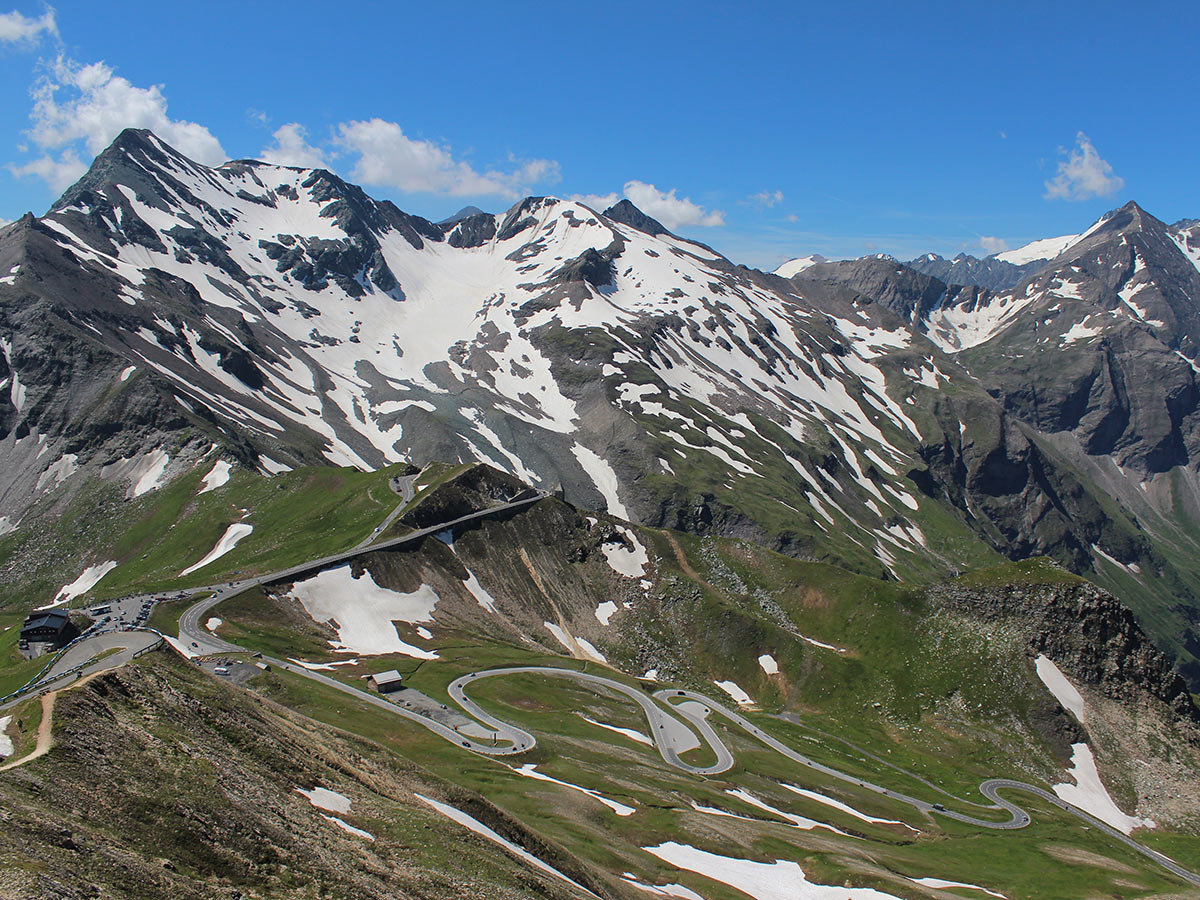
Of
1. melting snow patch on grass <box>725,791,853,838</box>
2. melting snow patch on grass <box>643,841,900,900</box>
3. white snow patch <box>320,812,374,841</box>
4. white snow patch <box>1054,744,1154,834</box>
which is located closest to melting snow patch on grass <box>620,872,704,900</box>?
melting snow patch on grass <box>643,841,900,900</box>

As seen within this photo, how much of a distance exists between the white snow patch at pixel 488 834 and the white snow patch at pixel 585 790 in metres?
22.5

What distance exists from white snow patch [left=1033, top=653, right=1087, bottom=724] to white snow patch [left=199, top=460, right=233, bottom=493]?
506 ft

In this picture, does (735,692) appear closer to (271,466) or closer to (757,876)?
(757,876)

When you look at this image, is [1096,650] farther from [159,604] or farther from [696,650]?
[159,604]

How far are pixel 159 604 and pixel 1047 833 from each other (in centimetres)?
11555

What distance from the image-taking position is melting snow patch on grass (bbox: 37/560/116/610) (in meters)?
143

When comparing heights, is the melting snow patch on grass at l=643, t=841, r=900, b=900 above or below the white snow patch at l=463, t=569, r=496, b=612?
below

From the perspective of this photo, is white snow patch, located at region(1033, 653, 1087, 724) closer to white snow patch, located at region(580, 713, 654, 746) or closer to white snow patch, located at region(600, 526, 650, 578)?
white snow patch, located at region(600, 526, 650, 578)

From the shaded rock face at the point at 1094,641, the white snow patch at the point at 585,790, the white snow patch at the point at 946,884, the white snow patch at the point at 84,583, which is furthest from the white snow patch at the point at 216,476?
the shaded rock face at the point at 1094,641

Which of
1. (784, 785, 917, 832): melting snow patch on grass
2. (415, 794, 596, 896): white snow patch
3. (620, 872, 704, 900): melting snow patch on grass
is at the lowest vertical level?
(784, 785, 917, 832): melting snow patch on grass

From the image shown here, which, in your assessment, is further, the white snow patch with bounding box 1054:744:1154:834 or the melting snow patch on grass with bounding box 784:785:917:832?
the white snow patch with bounding box 1054:744:1154:834

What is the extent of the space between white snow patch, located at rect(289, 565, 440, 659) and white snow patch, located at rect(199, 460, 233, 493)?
187 feet

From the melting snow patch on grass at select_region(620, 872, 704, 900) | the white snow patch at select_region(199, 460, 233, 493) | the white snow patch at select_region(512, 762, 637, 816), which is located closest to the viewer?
the melting snow patch on grass at select_region(620, 872, 704, 900)

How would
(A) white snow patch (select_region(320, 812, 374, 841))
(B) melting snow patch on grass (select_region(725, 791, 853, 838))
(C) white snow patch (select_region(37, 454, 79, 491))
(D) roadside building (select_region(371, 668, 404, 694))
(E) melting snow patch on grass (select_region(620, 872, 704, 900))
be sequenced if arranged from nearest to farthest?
(A) white snow patch (select_region(320, 812, 374, 841)), (E) melting snow patch on grass (select_region(620, 872, 704, 900)), (B) melting snow patch on grass (select_region(725, 791, 853, 838)), (D) roadside building (select_region(371, 668, 404, 694)), (C) white snow patch (select_region(37, 454, 79, 491))
